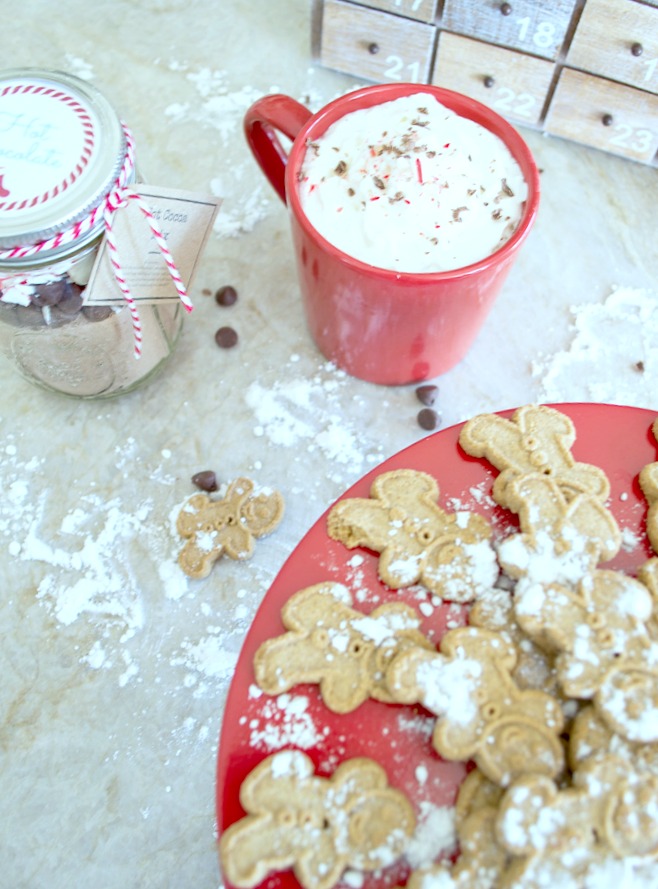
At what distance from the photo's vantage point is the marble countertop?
882 mm

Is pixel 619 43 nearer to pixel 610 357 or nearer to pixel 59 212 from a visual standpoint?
pixel 610 357

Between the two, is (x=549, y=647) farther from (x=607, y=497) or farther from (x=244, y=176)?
(x=244, y=176)

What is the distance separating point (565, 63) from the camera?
1.14 metres

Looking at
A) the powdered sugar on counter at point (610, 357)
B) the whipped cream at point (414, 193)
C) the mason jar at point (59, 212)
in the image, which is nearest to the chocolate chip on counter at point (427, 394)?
the powdered sugar on counter at point (610, 357)

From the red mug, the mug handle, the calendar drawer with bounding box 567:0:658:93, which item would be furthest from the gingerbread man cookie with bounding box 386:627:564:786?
the calendar drawer with bounding box 567:0:658:93

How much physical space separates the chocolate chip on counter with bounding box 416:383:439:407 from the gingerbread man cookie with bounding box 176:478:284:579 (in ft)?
0.78

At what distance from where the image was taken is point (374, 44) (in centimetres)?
123

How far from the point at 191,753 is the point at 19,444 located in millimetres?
470

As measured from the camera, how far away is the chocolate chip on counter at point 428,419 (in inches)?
41.2

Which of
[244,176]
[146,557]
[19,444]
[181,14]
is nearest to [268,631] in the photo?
[146,557]

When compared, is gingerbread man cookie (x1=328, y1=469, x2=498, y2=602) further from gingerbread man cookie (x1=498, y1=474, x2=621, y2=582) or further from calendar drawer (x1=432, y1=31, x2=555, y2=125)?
→ calendar drawer (x1=432, y1=31, x2=555, y2=125)

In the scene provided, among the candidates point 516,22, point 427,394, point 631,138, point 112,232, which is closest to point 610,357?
point 427,394

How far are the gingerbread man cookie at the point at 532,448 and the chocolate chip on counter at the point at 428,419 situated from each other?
298 millimetres

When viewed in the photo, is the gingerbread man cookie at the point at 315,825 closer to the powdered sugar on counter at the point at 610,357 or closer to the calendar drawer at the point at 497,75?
the powdered sugar on counter at the point at 610,357
